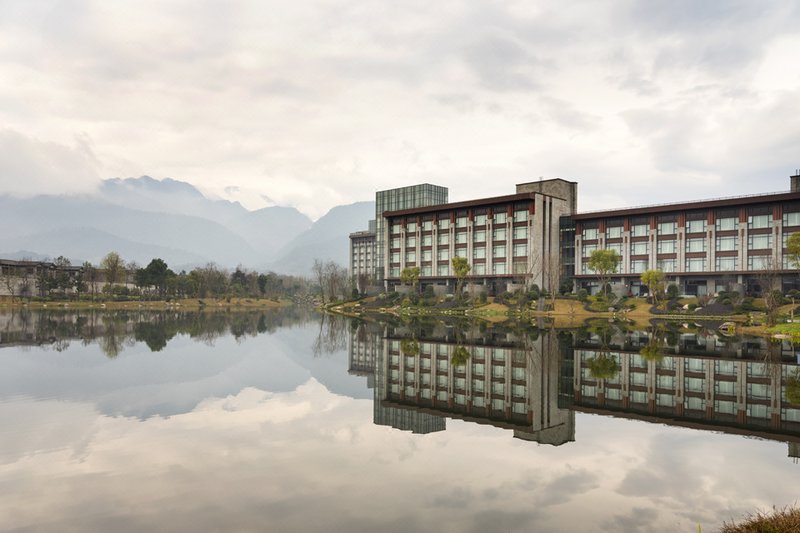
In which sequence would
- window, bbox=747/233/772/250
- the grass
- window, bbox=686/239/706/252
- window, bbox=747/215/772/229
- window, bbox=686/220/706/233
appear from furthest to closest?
window, bbox=686/220/706/233 < window, bbox=686/239/706/252 < window, bbox=747/215/772/229 < window, bbox=747/233/772/250 < the grass

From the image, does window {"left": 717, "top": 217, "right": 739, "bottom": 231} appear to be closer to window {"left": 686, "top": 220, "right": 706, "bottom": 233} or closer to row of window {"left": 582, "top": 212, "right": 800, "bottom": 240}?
row of window {"left": 582, "top": 212, "right": 800, "bottom": 240}

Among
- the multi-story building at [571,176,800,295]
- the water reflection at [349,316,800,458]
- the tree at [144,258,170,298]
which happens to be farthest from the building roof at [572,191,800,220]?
the tree at [144,258,170,298]

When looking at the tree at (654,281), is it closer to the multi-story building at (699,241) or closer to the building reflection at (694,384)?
the multi-story building at (699,241)

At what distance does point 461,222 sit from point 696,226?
43.4 m

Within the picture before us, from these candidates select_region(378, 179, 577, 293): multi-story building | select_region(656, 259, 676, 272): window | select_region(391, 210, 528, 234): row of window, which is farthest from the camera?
select_region(391, 210, 528, 234): row of window

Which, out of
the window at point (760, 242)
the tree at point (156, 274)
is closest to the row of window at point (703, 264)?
the window at point (760, 242)

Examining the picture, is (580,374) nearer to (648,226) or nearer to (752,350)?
(752,350)

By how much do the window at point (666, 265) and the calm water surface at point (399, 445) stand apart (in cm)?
7059

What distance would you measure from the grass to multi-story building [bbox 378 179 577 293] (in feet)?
294

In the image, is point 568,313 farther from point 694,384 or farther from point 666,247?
point 694,384

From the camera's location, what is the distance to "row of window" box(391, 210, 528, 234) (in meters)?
107

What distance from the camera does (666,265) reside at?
97438 millimetres

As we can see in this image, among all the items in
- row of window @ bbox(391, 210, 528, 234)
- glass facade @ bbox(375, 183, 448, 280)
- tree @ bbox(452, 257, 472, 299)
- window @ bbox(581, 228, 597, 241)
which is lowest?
tree @ bbox(452, 257, 472, 299)

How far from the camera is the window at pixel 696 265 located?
93875 millimetres
